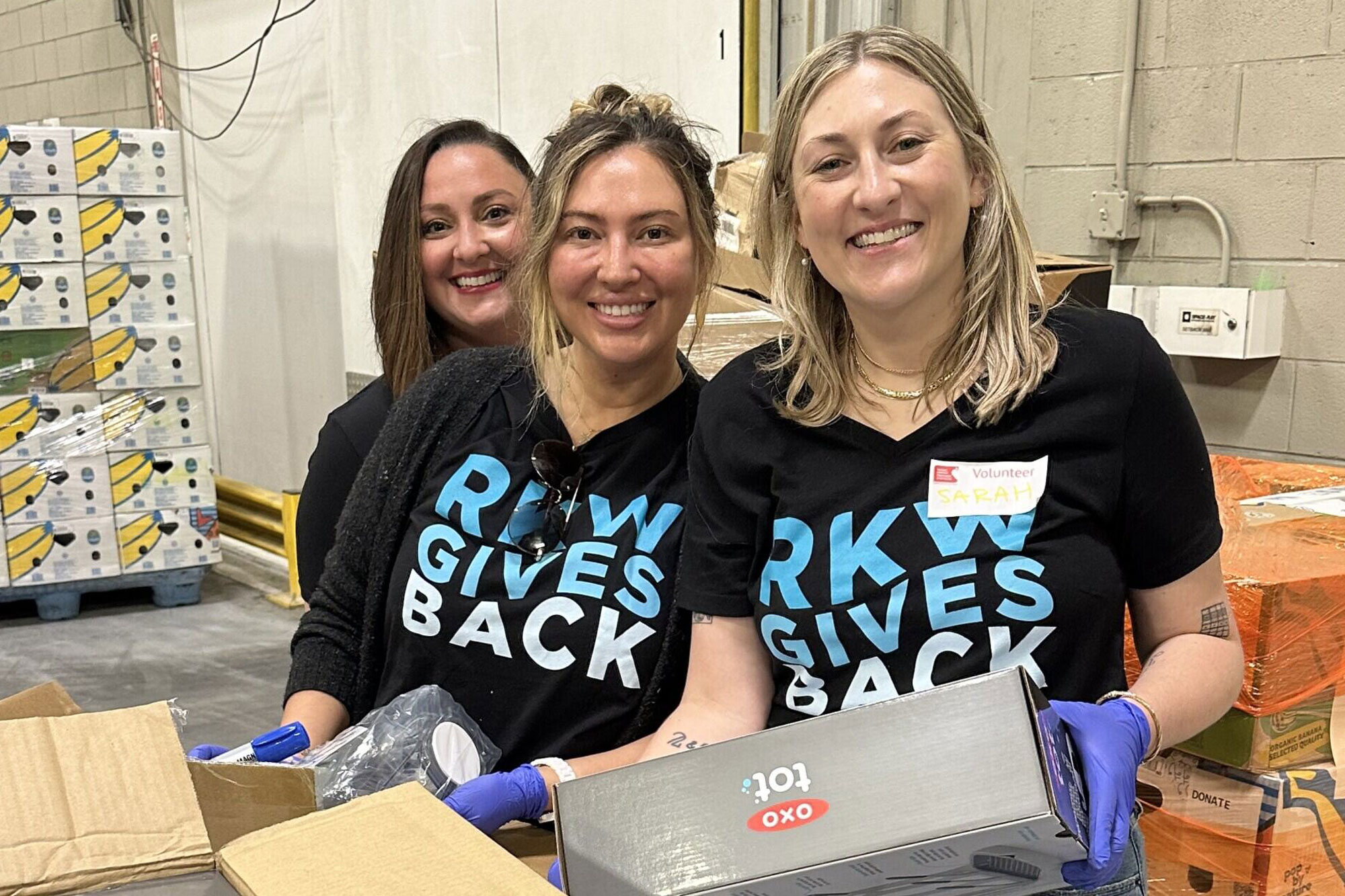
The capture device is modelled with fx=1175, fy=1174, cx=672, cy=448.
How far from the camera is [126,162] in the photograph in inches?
180

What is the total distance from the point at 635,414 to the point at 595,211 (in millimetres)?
272

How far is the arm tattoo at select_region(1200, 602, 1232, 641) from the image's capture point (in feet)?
4.15

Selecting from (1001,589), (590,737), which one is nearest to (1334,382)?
(1001,589)

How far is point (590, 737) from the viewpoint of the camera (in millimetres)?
1502

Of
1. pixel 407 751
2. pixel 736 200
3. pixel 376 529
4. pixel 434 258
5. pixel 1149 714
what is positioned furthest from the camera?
pixel 736 200

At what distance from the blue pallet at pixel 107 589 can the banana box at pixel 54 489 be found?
0.30m

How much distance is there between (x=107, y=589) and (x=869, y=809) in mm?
4739

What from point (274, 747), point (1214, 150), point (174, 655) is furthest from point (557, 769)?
point (174, 655)

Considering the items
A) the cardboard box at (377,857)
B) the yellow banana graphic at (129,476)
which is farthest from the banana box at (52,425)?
the cardboard box at (377,857)

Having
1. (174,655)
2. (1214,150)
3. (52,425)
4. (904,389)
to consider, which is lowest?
(174,655)

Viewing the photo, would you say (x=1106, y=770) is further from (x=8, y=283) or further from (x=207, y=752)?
(x=8, y=283)

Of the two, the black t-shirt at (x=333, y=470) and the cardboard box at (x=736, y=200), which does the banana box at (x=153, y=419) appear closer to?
the black t-shirt at (x=333, y=470)

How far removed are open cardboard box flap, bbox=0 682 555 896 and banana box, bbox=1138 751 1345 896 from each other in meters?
1.07

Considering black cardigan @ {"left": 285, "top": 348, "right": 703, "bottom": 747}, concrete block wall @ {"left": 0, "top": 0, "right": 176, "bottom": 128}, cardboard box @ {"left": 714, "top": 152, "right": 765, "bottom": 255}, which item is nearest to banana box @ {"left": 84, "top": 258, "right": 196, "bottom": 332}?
concrete block wall @ {"left": 0, "top": 0, "right": 176, "bottom": 128}
